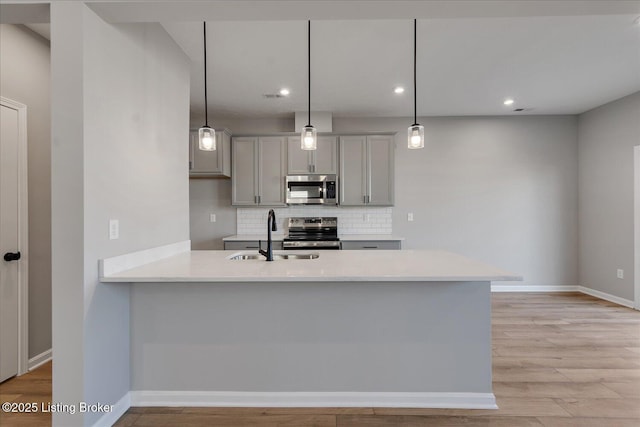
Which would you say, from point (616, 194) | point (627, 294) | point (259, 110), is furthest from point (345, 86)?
point (627, 294)

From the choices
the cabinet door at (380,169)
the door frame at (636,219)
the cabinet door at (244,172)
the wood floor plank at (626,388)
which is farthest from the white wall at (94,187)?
the door frame at (636,219)

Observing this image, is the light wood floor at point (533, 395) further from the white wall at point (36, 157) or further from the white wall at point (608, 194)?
the white wall at point (608, 194)

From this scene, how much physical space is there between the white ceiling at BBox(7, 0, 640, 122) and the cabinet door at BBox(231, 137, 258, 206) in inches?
19.5

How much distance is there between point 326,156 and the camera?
15.3ft

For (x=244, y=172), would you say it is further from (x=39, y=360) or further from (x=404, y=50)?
(x=39, y=360)

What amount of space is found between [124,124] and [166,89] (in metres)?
0.72

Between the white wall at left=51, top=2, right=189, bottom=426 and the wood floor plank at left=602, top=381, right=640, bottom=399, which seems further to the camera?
the wood floor plank at left=602, top=381, right=640, bottom=399

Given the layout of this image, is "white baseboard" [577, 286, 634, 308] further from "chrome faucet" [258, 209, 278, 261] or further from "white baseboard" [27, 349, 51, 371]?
"white baseboard" [27, 349, 51, 371]

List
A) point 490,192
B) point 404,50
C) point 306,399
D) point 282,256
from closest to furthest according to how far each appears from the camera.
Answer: point 306,399 < point 404,50 < point 282,256 < point 490,192

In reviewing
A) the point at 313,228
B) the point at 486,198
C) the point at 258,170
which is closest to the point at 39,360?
the point at 258,170

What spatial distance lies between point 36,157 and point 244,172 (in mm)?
2305

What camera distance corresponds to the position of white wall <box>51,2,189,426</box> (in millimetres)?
1759

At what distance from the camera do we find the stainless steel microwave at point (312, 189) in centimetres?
466

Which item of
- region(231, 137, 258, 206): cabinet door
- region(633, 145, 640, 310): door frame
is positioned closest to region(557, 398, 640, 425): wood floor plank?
region(633, 145, 640, 310): door frame
